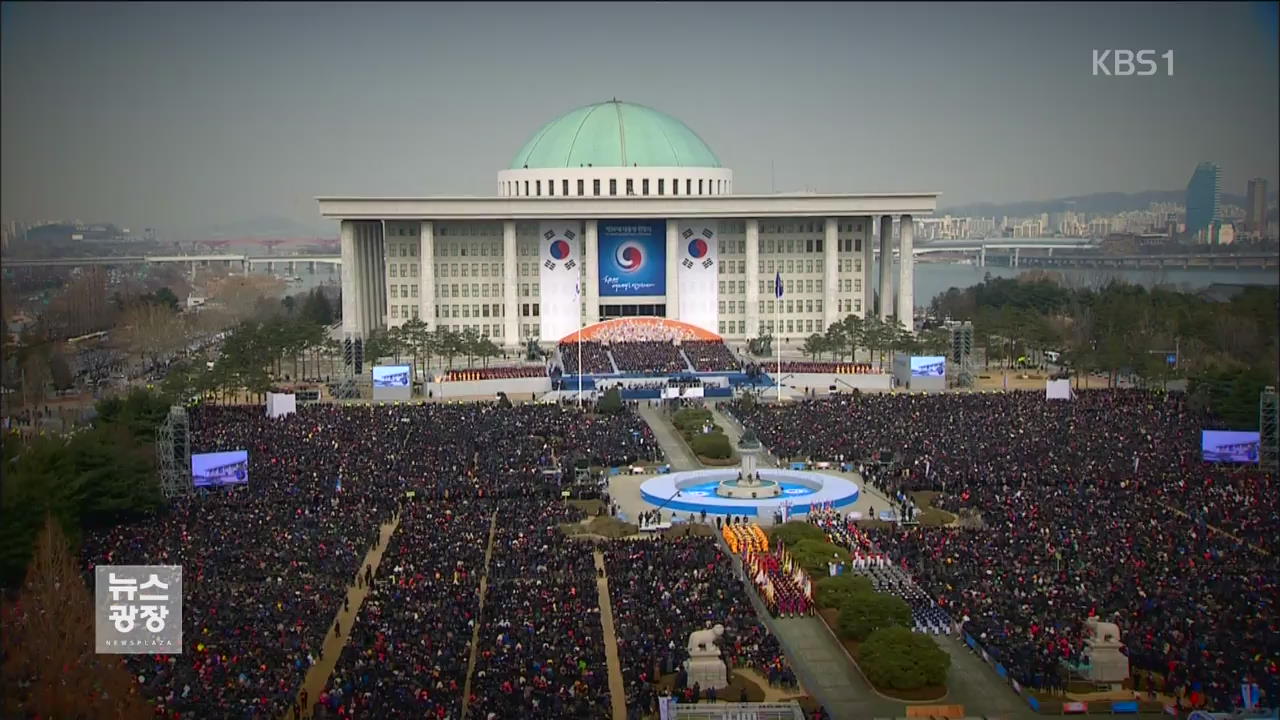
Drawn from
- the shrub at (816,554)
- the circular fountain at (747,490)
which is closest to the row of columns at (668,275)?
the circular fountain at (747,490)

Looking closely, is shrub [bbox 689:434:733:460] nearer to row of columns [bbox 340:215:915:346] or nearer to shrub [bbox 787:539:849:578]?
shrub [bbox 787:539:849:578]

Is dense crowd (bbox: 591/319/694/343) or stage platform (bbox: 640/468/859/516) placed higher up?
dense crowd (bbox: 591/319/694/343)

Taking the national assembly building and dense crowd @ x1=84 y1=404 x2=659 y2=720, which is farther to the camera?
the national assembly building

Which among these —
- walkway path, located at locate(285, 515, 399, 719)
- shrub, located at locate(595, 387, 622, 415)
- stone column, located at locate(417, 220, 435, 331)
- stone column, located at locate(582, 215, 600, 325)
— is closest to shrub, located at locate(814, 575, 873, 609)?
walkway path, located at locate(285, 515, 399, 719)

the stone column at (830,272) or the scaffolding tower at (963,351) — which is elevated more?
the stone column at (830,272)

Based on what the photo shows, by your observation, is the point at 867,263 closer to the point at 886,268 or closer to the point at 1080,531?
the point at 886,268

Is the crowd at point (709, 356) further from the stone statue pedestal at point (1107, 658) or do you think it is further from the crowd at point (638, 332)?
the stone statue pedestal at point (1107, 658)
